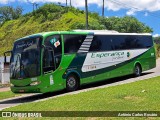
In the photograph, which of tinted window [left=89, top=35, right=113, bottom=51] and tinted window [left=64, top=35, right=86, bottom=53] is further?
tinted window [left=89, top=35, right=113, bottom=51]

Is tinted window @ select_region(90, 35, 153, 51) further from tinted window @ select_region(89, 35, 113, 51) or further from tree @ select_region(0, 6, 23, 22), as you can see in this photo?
tree @ select_region(0, 6, 23, 22)

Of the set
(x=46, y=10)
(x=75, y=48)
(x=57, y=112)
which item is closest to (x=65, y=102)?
(x=57, y=112)

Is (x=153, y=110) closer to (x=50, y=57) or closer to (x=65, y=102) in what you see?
(x=65, y=102)

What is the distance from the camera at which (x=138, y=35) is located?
23.8m

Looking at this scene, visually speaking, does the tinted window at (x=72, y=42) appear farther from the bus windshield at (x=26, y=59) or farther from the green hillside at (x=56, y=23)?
the green hillside at (x=56, y=23)

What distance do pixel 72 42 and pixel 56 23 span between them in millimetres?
52054

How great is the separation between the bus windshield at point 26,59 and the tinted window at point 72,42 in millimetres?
1708

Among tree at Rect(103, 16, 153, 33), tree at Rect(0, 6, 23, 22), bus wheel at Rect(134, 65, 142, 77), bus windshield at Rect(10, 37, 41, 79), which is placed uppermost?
tree at Rect(0, 6, 23, 22)

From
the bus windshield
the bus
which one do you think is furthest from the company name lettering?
the bus windshield

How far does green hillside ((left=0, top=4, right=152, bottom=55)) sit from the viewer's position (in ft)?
206

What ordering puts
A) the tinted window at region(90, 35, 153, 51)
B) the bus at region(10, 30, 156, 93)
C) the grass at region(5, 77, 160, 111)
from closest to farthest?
the grass at region(5, 77, 160, 111) < the bus at region(10, 30, 156, 93) < the tinted window at region(90, 35, 153, 51)

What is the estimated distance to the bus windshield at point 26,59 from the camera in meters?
16.7

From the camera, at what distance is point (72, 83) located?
18.4 meters

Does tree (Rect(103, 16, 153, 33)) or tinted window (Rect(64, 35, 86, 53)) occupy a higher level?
tree (Rect(103, 16, 153, 33))
